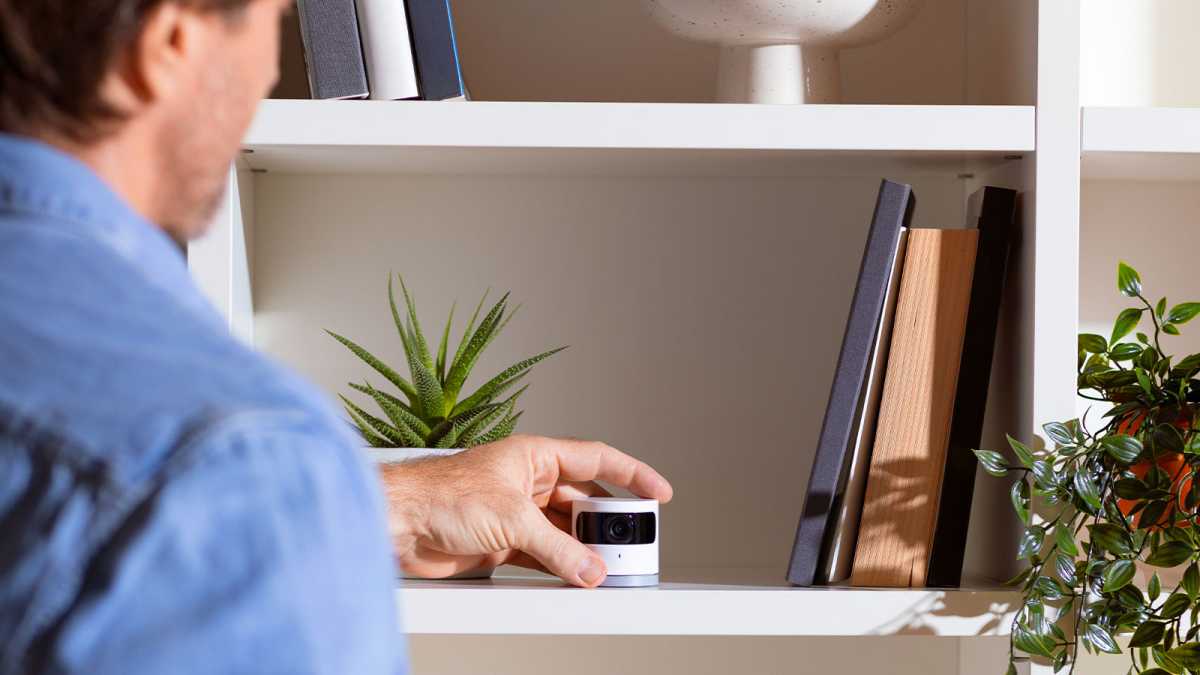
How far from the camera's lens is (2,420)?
318 millimetres

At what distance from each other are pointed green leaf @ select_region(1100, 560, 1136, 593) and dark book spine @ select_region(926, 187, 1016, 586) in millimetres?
111

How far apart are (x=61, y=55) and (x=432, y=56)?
610mm

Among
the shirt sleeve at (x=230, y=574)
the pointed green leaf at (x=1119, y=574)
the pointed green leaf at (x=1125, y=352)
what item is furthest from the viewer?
the pointed green leaf at (x=1125, y=352)

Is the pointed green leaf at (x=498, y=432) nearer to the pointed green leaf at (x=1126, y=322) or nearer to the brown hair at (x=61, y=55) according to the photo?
the pointed green leaf at (x=1126, y=322)

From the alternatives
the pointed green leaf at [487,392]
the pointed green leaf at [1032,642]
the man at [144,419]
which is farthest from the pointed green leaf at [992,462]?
the man at [144,419]

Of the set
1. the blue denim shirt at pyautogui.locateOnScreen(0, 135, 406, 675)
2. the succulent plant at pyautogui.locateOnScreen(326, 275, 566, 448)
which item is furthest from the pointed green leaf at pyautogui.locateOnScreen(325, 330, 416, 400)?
the blue denim shirt at pyautogui.locateOnScreen(0, 135, 406, 675)

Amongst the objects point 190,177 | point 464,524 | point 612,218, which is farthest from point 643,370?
point 190,177

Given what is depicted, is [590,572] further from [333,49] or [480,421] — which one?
[333,49]

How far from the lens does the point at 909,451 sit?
3.09 feet

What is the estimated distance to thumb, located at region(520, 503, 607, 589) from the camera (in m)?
0.92

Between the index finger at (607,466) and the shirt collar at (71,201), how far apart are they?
64 centimetres

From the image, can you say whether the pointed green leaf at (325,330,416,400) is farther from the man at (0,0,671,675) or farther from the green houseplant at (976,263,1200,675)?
the man at (0,0,671,675)

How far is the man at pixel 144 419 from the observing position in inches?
12.1

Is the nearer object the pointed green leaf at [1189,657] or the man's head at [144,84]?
the man's head at [144,84]
